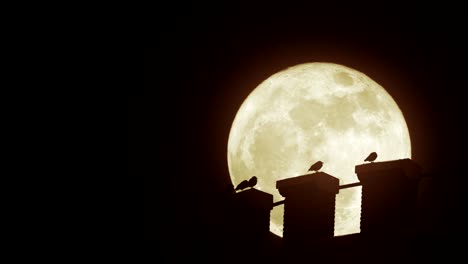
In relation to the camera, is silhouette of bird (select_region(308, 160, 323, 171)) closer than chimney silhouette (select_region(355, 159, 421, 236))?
No

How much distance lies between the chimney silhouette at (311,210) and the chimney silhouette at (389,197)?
30.8 inches

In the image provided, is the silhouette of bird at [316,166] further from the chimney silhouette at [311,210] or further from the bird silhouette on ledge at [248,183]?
the bird silhouette on ledge at [248,183]

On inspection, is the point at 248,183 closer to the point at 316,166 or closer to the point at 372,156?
the point at 316,166

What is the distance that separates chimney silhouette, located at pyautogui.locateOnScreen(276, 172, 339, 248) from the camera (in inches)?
687

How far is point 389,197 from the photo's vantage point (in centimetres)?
1672

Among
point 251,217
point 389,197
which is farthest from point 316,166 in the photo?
point 389,197

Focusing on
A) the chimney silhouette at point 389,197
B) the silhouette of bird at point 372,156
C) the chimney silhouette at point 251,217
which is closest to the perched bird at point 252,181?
the chimney silhouette at point 251,217

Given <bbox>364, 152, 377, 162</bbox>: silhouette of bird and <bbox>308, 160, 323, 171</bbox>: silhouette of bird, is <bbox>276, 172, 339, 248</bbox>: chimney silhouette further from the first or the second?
<bbox>364, 152, 377, 162</bbox>: silhouette of bird

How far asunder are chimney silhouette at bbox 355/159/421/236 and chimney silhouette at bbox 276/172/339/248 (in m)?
0.78

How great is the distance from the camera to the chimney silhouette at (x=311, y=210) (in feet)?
57.3

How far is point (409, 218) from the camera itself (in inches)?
647

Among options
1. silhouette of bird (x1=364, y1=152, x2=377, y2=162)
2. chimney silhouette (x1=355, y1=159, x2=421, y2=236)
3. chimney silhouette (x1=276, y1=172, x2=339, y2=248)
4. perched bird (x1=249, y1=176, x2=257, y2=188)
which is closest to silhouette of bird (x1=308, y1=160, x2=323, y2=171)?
chimney silhouette (x1=276, y1=172, x2=339, y2=248)

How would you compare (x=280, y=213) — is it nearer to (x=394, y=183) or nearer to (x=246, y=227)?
(x=246, y=227)

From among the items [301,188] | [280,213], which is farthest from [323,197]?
[280,213]
